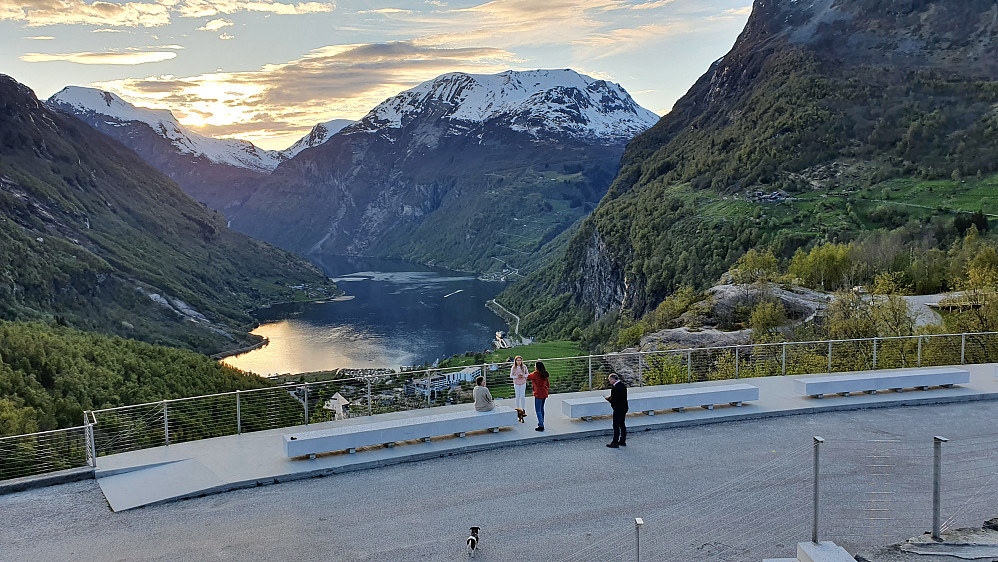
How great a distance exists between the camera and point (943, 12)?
344ft

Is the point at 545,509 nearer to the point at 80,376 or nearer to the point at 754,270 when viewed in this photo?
the point at 754,270

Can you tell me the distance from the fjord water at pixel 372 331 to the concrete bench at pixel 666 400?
8272cm

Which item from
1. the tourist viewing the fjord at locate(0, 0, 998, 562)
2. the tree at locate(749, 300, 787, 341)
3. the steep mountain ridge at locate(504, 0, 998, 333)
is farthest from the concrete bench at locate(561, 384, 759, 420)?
the steep mountain ridge at locate(504, 0, 998, 333)

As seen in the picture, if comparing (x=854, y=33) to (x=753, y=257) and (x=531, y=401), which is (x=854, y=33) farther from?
(x=531, y=401)

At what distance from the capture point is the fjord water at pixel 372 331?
10538 centimetres

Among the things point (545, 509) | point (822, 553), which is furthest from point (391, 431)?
point (822, 553)

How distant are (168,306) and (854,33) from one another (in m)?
115

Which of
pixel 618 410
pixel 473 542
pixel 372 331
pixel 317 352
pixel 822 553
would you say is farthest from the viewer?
pixel 372 331

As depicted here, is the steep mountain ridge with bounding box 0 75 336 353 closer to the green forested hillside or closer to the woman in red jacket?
the green forested hillside

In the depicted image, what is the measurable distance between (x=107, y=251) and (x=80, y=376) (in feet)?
290

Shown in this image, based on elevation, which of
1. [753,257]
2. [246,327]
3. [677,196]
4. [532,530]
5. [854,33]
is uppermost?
[854,33]

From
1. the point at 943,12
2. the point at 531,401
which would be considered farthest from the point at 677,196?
the point at 531,401

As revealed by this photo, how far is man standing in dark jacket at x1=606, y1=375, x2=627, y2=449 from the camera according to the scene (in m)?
14.5

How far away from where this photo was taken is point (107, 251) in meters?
136
